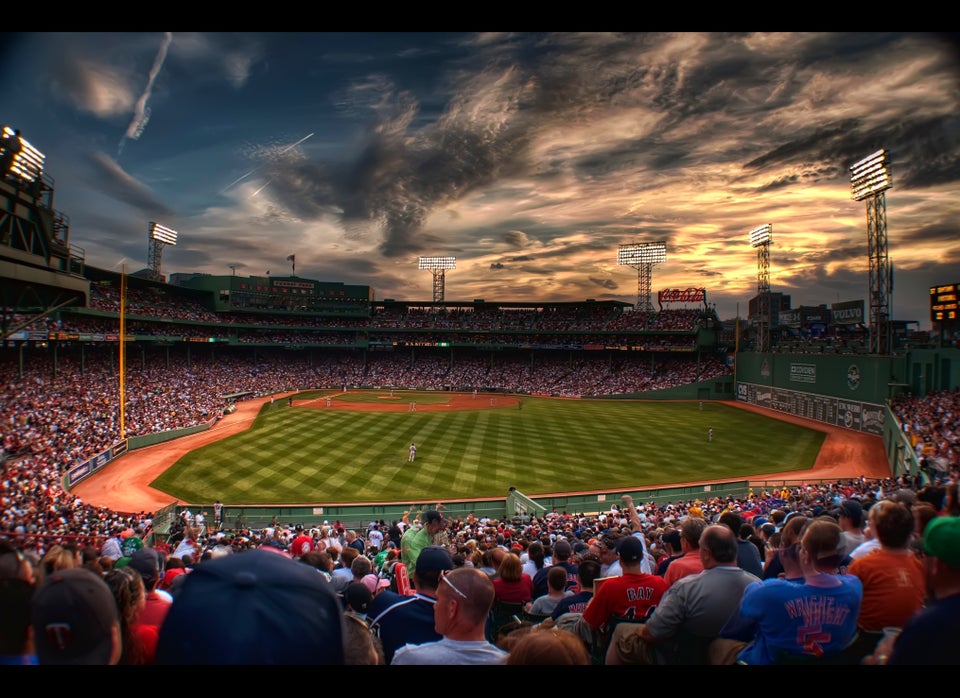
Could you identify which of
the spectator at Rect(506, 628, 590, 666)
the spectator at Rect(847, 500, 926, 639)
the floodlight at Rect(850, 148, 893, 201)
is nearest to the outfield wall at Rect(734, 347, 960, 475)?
the floodlight at Rect(850, 148, 893, 201)

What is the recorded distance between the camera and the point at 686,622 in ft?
11.8

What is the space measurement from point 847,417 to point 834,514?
3656cm

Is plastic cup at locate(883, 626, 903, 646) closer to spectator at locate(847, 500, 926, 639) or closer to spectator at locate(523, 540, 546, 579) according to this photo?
spectator at locate(847, 500, 926, 639)

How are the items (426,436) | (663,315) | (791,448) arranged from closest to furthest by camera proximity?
(791,448) < (426,436) < (663,315)

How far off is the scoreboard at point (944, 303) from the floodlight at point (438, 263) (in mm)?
67375

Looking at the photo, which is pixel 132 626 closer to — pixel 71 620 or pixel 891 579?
pixel 71 620

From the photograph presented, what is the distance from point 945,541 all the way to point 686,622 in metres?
1.67

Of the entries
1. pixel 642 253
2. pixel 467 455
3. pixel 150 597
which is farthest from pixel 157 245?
pixel 150 597

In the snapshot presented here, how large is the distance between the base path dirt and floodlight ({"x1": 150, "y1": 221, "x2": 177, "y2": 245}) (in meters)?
33.3

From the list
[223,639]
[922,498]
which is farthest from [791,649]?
[922,498]

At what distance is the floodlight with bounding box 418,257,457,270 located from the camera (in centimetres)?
8850

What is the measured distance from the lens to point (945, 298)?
30.6 m

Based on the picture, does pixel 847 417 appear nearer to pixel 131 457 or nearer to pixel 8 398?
pixel 131 457

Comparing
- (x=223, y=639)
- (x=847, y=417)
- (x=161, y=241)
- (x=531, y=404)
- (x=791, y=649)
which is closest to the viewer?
(x=223, y=639)
